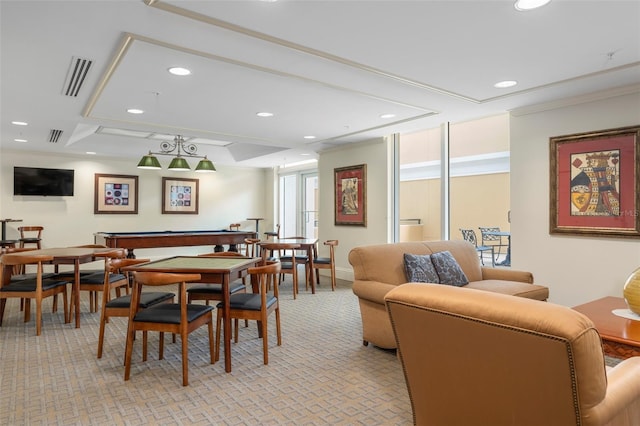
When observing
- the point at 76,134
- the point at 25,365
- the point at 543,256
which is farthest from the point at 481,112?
the point at 76,134

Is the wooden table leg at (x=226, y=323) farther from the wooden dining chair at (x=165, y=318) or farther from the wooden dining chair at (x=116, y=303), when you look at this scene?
the wooden dining chair at (x=116, y=303)

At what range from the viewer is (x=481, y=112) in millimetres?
4855

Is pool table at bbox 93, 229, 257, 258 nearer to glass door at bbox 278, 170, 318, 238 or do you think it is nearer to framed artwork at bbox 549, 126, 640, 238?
glass door at bbox 278, 170, 318, 238

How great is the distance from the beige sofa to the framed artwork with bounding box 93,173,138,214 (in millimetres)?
7098

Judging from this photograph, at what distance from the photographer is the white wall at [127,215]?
7883 millimetres

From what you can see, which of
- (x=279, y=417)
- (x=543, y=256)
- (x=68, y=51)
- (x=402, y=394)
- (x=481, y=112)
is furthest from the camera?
(x=481, y=112)

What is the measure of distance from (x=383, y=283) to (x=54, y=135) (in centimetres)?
586

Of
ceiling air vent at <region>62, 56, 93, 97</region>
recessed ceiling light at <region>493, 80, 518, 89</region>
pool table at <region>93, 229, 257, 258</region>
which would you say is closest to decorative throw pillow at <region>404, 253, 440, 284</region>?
recessed ceiling light at <region>493, 80, 518, 89</region>

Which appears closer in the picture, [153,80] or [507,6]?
[507,6]

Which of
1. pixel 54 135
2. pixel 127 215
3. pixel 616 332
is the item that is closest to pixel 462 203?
pixel 616 332

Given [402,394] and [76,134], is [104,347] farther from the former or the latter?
[76,134]

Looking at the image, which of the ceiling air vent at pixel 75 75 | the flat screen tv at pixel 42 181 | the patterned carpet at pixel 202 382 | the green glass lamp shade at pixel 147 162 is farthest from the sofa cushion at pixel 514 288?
the flat screen tv at pixel 42 181

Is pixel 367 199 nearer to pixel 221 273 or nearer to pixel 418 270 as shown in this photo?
pixel 418 270

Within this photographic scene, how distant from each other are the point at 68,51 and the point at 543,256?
5.02m
